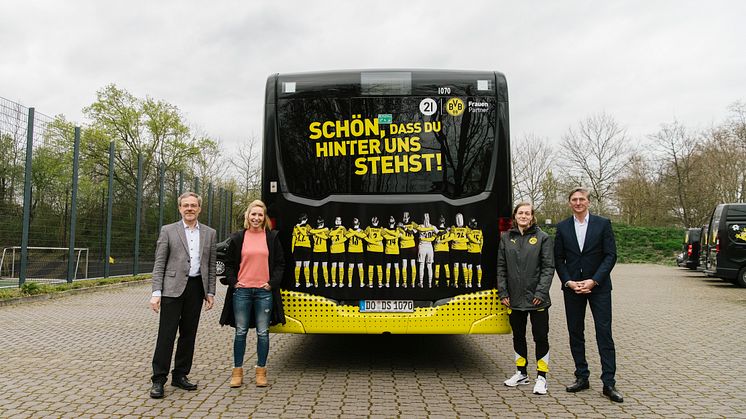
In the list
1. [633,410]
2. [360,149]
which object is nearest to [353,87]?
[360,149]

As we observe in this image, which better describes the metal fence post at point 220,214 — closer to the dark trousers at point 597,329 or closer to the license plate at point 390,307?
the license plate at point 390,307

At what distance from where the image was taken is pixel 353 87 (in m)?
5.91

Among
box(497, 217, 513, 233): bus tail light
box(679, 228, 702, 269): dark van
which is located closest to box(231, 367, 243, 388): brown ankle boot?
box(497, 217, 513, 233): bus tail light

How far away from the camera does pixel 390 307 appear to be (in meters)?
5.74

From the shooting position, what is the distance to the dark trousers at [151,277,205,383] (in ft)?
16.7

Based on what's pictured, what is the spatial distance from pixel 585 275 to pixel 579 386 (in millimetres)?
1007

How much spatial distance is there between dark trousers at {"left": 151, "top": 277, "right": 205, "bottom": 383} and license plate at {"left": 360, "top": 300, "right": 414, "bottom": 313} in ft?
5.15

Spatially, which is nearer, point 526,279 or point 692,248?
point 526,279

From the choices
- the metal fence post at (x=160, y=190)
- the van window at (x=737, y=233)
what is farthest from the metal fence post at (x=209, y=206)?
the van window at (x=737, y=233)

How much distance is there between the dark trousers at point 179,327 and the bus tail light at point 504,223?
2.85 metres

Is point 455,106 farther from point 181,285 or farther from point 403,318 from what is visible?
point 181,285

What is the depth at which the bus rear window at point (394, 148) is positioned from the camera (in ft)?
19.1

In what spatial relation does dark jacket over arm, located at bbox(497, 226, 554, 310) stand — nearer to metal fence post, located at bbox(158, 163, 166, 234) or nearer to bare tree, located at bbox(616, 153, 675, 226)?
metal fence post, located at bbox(158, 163, 166, 234)

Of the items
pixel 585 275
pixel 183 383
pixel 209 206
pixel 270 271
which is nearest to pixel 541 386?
pixel 585 275
